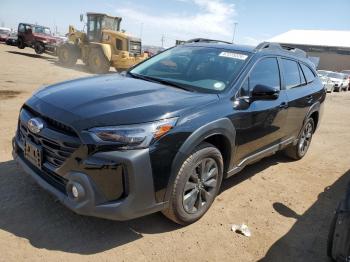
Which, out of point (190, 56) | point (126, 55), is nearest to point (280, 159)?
point (190, 56)

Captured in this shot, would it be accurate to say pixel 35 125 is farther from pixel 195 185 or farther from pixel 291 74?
pixel 291 74

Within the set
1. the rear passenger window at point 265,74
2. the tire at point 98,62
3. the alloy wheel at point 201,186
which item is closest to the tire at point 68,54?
the tire at point 98,62

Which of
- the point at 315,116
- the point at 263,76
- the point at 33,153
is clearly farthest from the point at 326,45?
the point at 33,153

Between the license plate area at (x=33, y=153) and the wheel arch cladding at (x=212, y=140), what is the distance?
3.80 feet

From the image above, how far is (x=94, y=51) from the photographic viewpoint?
18.8 metres

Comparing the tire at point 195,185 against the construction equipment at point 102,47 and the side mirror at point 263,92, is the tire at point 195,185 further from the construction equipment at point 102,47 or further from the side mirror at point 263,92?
the construction equipment at point 102,47

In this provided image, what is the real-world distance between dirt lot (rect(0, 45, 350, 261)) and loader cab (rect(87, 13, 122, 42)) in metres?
15.7

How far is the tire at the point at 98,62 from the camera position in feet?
60.2

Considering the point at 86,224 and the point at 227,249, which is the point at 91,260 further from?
the point at 227,249

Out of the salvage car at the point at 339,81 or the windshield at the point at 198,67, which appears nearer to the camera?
the windshield at the point at 198,67

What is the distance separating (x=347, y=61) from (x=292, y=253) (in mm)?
55875

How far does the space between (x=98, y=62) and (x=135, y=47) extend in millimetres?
2570

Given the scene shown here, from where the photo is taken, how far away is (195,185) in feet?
11.5

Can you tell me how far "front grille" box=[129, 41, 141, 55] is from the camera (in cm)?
1961
